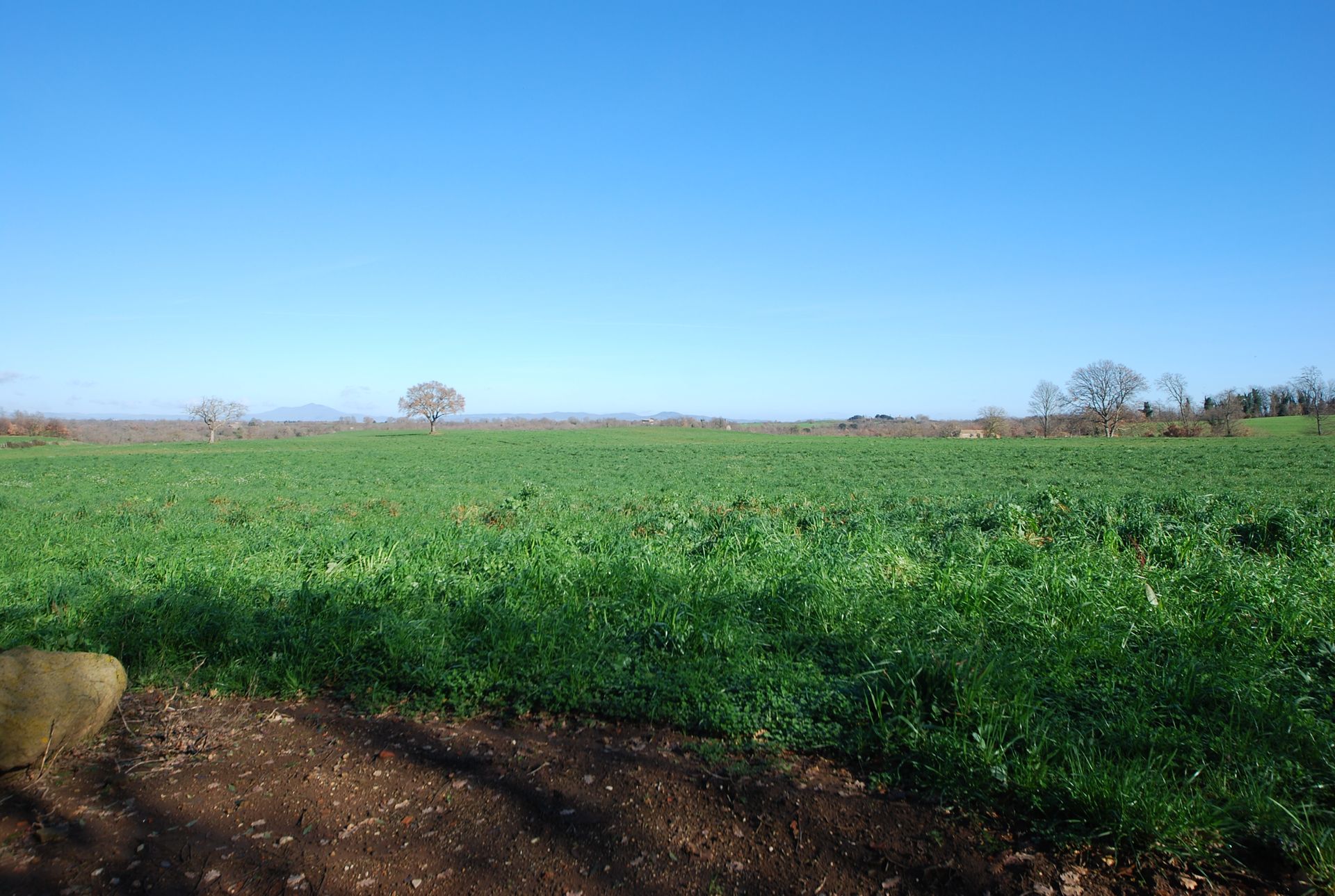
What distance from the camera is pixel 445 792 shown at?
3668 mm

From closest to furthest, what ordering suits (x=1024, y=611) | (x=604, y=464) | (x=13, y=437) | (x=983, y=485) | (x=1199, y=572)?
(x=1024, y=611) < (x=1199, y=572) < (x=983, y=485) < (x=604, y=464) < (x=13, y=437)

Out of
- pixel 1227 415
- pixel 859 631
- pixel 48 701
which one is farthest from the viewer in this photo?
pixel 1227 415

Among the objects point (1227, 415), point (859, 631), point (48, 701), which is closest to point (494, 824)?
A: point (48, 701)

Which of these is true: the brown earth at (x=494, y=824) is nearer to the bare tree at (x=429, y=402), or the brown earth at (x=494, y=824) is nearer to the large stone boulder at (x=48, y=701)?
the large stone boulder at (x=48, y=701)

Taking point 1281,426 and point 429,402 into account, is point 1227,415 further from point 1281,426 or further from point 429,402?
point 429,402

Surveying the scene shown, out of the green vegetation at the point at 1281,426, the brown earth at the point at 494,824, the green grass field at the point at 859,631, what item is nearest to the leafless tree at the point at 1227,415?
the green vegetation at the point at 1281,426

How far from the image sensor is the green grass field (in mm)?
3613

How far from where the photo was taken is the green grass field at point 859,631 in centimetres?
361

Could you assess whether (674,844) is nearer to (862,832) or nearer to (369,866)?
(862,832)

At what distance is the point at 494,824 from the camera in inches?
133

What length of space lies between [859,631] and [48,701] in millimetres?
5223

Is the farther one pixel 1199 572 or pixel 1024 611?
pixel 1199 572

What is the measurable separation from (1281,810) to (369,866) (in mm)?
4085

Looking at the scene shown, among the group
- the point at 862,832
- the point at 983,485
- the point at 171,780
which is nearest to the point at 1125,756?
the point at 862,832
